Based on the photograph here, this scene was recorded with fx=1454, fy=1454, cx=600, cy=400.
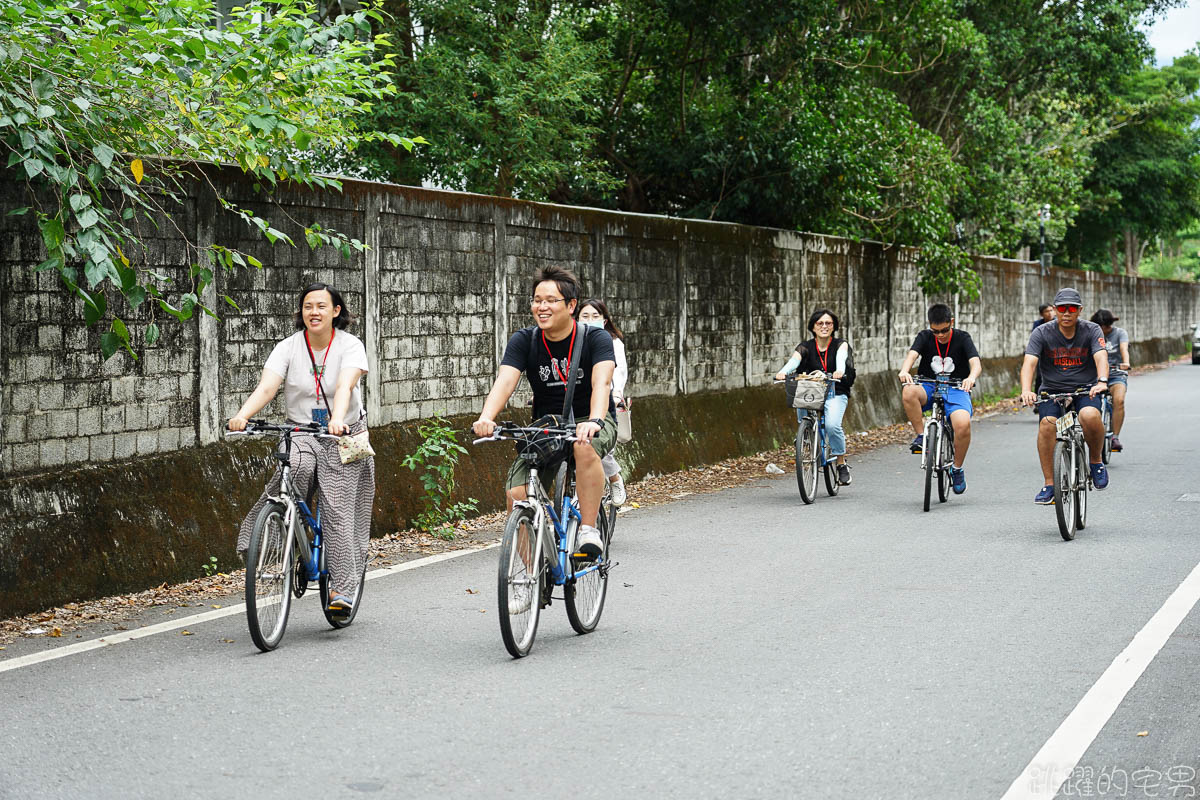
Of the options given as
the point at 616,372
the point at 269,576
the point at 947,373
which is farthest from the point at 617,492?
the point at 269,576

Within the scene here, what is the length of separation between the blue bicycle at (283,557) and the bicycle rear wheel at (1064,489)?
523 cm

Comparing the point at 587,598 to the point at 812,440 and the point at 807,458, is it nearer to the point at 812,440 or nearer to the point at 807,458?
the point at 807,458

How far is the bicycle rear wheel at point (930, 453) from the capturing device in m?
12.3

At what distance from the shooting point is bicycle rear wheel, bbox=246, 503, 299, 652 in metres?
6.73

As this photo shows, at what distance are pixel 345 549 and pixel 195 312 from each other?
282 cm

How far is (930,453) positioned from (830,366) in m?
1.47

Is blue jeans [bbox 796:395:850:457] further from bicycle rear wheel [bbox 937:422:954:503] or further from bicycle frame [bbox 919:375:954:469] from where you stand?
bicycle rear wheel [bbox 937:422:954:503]

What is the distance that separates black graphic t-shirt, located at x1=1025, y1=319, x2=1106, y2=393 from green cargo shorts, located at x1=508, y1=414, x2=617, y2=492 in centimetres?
496

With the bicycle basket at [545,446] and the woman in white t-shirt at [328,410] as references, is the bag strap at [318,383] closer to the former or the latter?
the woman in white t-shirt at [328,410]

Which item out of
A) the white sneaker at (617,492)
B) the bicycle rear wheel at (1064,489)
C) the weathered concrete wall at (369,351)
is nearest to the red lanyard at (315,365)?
the weathered concrete wall at (369,351)

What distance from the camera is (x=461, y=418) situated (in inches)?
486

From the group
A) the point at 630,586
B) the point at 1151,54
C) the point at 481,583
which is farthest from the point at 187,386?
the point at 1151,54

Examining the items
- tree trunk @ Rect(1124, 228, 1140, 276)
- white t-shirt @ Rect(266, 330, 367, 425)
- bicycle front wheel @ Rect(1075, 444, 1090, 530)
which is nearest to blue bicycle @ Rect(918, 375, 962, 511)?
bicycle front wheel @ Rect(1075, 444, 1090, 530)

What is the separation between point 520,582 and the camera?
6727mm
